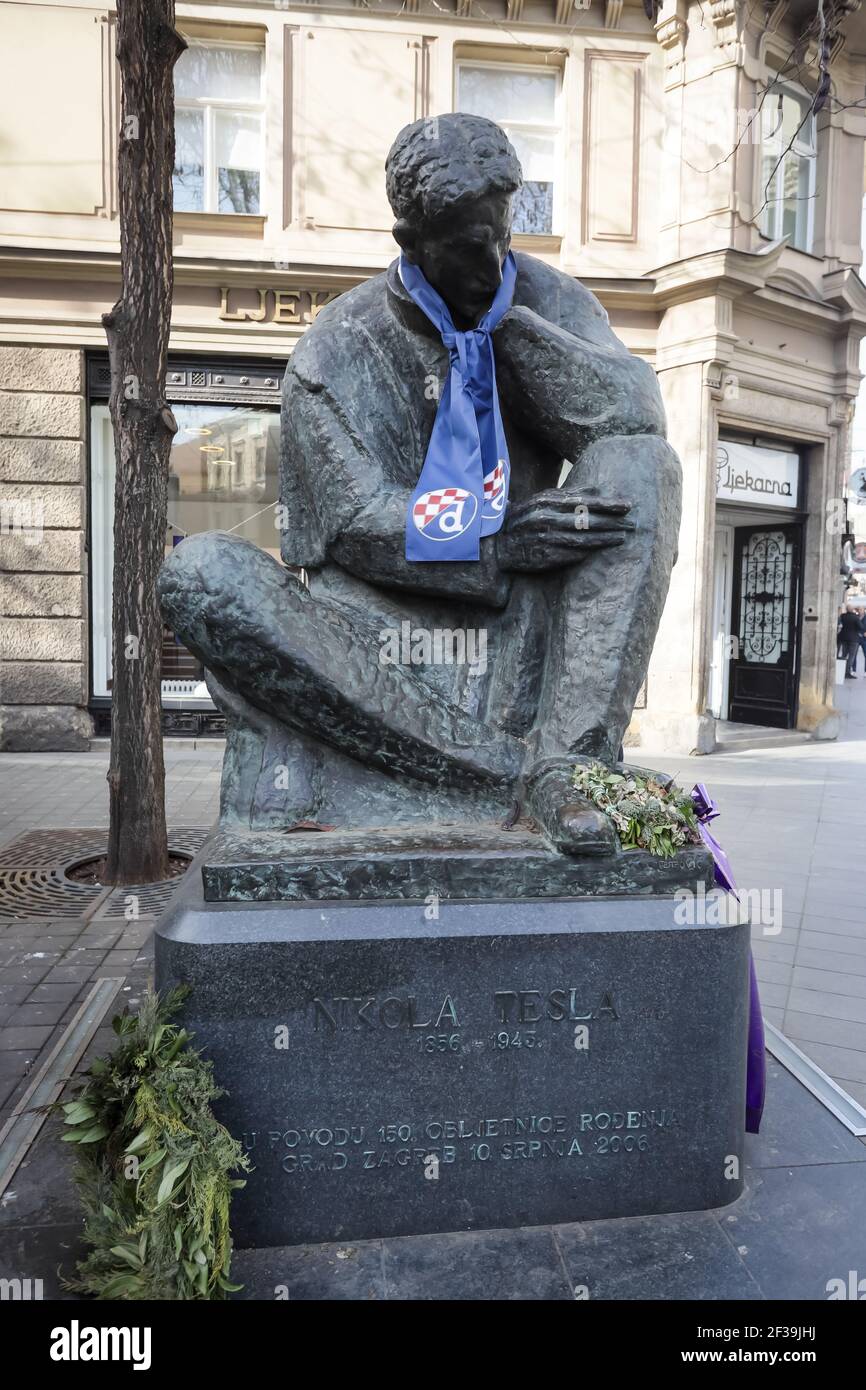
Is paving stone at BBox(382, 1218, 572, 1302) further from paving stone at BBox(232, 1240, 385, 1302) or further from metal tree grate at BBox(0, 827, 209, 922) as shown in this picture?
metal tree grate at BBox(0, 827, 209, 922)

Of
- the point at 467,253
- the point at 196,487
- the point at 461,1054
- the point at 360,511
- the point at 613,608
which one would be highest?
the point at 196,487

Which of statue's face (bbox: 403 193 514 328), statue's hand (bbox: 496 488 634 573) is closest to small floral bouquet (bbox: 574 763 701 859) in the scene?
statue's hand (bbox: 496 488 634 573)

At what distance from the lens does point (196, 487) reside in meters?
10.2

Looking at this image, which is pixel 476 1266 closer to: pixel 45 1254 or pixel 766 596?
pixel 45 1254

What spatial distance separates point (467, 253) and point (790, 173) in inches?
420

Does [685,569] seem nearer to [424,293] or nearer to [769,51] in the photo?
[769,51]

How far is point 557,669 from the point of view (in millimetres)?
2660

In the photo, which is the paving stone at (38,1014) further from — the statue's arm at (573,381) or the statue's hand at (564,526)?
the statue's arm at (573,381)

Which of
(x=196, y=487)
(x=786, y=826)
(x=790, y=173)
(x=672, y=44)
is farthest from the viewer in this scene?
(x=790, y=173)

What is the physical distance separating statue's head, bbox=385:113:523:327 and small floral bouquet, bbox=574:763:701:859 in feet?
4.25

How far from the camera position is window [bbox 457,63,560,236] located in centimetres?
1018

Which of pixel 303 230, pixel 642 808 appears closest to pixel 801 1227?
pixel 642 808

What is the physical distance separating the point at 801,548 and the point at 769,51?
16.9 ft

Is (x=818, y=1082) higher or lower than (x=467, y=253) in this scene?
lower
